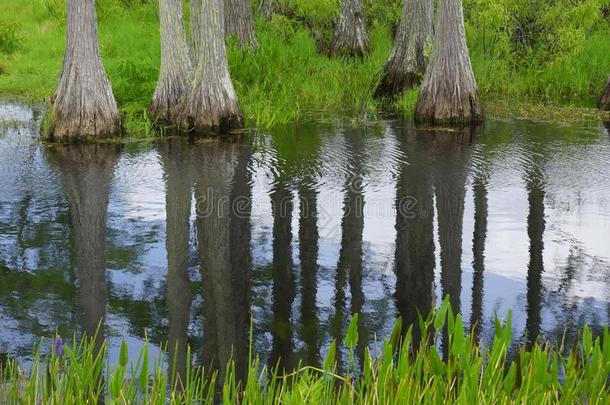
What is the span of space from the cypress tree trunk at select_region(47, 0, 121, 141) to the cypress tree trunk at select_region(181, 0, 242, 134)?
4.50 feet

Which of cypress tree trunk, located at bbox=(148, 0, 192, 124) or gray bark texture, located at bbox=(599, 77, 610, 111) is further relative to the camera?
gray bark texture, located at bbox=(599, 77, 610, 111)

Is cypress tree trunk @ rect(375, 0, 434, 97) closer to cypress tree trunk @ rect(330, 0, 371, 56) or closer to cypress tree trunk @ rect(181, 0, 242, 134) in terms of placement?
cypress tree trunk @ rect(330, 0, 371, 56)

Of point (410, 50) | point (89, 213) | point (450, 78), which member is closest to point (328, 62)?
point (410, 50)

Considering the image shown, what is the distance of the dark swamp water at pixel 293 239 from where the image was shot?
22.8 feet

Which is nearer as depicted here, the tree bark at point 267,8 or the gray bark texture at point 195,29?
the gray bark texture at point 195,29

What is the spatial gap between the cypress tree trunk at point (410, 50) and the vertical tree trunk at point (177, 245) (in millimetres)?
6199

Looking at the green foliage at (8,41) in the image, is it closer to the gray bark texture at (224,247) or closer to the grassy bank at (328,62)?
the grassy bank at (328,62)

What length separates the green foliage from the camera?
23.5m

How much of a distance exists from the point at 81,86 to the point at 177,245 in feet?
19.8

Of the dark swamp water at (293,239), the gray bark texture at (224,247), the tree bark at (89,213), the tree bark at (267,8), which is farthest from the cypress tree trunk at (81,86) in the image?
the tree bark at (267,8)

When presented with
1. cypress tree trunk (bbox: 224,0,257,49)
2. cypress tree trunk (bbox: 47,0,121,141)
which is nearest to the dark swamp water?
cypress tree trunk (bbox: 47,0,121,141)

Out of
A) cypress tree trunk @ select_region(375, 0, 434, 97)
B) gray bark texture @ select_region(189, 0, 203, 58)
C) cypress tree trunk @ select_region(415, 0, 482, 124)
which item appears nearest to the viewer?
cypress tree trunk @ select_region(415, 0, 482, 124)

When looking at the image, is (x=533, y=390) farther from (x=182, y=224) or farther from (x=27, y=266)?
(x=182, y=224)

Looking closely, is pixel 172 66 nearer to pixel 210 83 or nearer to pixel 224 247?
pixel 210 83
